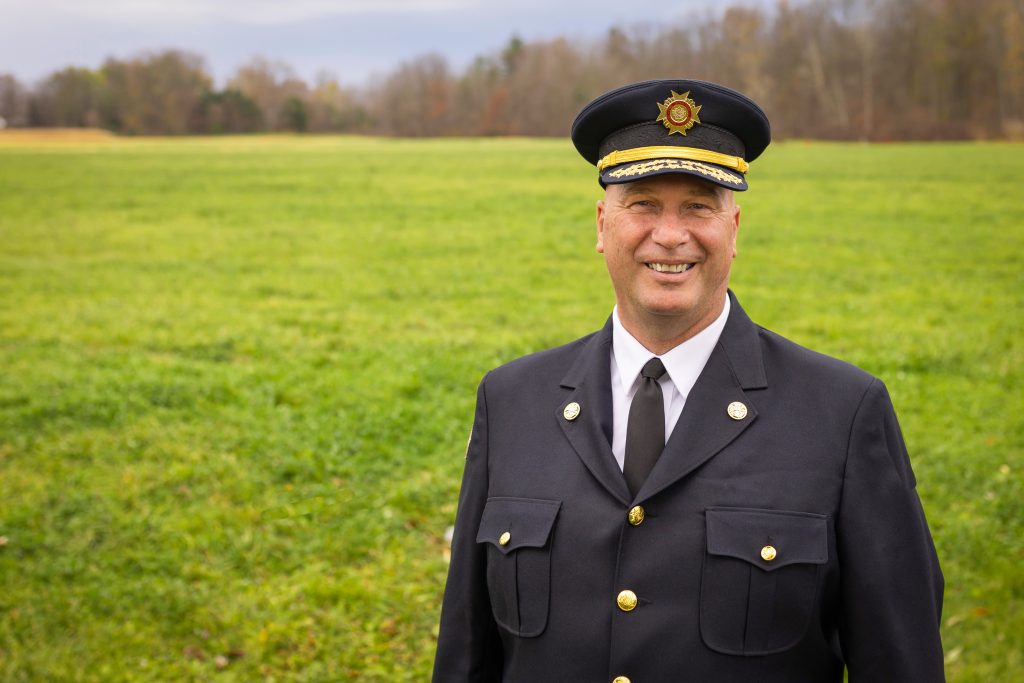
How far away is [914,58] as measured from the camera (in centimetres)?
8438

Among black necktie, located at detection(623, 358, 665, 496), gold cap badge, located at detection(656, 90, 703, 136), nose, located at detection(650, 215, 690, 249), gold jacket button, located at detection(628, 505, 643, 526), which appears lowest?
gold jacket button, located at detection(628, 505, 643, 526)

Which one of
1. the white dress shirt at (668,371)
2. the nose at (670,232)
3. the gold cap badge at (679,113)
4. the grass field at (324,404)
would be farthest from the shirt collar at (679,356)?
the grass field at (324,404)

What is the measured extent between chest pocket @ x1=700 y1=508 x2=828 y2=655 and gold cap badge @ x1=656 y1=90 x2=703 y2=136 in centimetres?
101

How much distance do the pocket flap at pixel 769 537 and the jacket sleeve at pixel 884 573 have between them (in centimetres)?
8

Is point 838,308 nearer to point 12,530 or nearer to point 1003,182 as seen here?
point 12,530

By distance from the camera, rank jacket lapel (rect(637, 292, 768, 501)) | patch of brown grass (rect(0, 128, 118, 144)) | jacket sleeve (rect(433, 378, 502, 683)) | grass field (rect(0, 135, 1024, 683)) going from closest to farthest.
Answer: jacket lapel (rect(637, 292, 768, 501))
jacket sleeve (rect(433, 378, 502, 683))
grass field (rect(0, 135, 1024, 683))
patch of brown grass (rect(0, 128, 118, 144))

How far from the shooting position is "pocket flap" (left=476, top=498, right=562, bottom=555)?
2365 millimetres

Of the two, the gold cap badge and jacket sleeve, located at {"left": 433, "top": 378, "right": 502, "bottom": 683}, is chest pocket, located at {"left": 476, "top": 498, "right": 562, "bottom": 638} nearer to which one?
jacket sleeve, located at {"left": 433, "top": 378, "right": 502, "bottom": 683}

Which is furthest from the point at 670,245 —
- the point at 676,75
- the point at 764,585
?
the point at 676,75

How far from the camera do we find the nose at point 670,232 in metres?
2.28

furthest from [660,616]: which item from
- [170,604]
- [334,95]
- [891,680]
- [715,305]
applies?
[334,95]

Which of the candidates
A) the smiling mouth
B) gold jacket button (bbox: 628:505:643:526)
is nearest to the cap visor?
the smiling mouth

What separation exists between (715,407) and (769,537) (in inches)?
13.8

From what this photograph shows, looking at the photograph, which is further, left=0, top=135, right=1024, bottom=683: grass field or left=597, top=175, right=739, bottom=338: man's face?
left=0, top=135, right=1024, bottom=683: grass field
